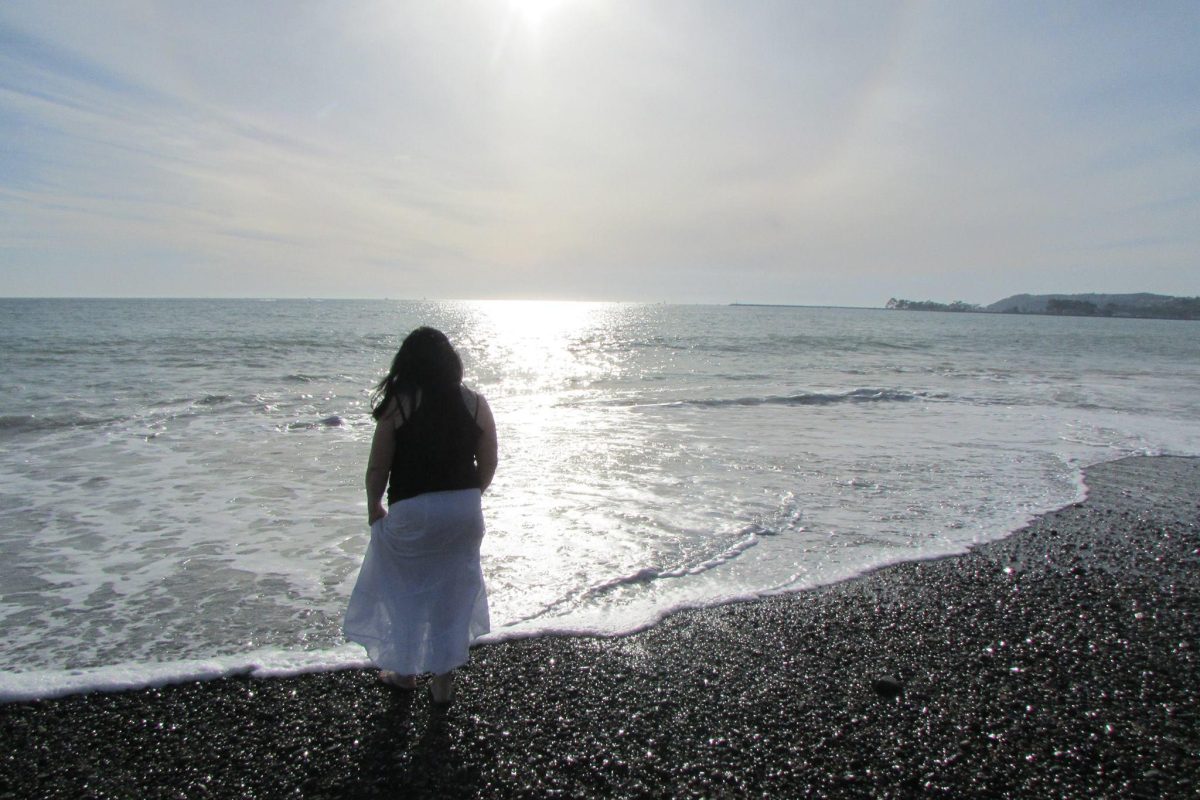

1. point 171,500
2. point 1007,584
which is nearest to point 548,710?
point 1007,584

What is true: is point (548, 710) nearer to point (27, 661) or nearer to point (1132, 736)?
point (1132, 736)

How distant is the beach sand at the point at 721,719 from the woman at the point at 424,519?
0.30m

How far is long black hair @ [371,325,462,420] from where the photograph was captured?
3.51m

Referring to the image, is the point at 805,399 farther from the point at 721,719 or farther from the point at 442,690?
the point at 442,690

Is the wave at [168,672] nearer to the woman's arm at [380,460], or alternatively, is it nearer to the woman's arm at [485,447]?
the woman's arm at [380,460]

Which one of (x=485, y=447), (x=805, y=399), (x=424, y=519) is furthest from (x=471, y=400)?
(x=805, y=399)

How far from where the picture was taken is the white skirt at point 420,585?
11.8 feet

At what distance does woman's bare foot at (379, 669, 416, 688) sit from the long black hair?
1.40 meters

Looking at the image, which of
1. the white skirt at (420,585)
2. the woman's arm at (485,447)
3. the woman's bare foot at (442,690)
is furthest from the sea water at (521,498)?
the woman's arm at (485,447)

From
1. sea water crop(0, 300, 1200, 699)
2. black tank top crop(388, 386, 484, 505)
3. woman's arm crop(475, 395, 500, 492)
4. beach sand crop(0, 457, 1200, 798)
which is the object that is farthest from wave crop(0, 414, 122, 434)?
woman's arm crop(475, 395, 500, 492)

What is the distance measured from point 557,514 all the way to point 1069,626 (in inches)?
174

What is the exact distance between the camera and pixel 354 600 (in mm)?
3738

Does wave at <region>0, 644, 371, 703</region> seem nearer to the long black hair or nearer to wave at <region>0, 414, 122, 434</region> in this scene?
the long black hair

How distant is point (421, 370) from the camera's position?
352 cm
